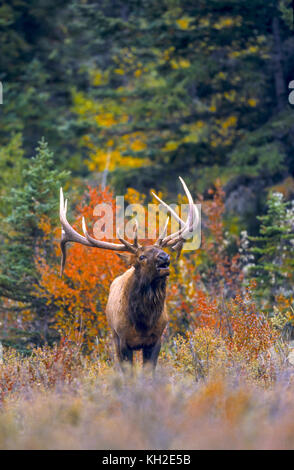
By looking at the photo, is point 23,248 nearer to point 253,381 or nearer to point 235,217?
point 235,217

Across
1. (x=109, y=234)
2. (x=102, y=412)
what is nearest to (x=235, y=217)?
(x=109, y=234)

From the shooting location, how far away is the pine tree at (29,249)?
11.1m

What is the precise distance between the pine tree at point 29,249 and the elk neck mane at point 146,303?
4875 mm

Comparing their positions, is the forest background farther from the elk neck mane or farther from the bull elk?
the elk neck mane

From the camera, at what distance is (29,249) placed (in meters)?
11.5

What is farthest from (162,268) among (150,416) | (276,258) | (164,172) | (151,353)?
(164,172)

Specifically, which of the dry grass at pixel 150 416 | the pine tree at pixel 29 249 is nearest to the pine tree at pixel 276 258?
the pine tree at pixel 29 249

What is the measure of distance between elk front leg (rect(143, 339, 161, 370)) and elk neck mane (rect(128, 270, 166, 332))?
24 centimetres

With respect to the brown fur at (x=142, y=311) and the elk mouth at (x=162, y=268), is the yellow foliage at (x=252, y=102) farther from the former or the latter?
the elk mouth at (x=162, y=268)

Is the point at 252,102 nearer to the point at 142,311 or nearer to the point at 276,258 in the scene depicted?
the point at 276,258

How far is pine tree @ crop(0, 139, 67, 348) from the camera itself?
1110cm

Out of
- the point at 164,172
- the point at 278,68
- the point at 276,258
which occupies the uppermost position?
the point at 278,68

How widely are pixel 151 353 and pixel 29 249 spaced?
561cm
